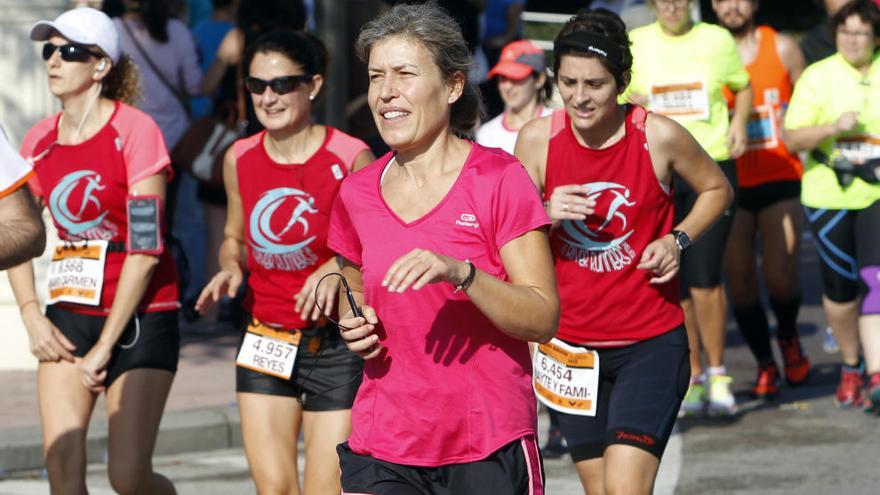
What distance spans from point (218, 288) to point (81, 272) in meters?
0.59

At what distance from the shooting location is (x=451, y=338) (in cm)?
455

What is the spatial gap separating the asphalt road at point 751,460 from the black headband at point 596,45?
8.67 feet

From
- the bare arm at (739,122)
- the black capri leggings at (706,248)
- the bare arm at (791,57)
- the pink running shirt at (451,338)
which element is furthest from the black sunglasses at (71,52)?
the bare arm at (791,57)

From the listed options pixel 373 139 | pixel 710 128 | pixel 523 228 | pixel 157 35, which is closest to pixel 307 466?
pixel 523 228

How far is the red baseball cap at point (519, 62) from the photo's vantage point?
9.36 metres

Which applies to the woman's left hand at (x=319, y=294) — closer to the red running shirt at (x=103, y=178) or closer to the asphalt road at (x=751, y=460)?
the red running shirt at (x=103, y=178)

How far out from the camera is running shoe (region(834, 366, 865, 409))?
9727 mm

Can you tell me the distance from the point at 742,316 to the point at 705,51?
175 cm

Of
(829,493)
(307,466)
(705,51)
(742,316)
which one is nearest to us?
(307,466)

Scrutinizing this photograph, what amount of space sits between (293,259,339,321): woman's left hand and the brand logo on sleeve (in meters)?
1.05

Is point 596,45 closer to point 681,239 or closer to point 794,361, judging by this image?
point 681,239

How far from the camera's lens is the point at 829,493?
777 cm

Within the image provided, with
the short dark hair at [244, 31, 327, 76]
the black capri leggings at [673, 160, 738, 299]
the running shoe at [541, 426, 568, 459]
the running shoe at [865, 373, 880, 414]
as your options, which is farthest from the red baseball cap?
the short dark hair at [244, 31, 327, 76]

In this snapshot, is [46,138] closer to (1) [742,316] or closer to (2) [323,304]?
(2) [323,304]
